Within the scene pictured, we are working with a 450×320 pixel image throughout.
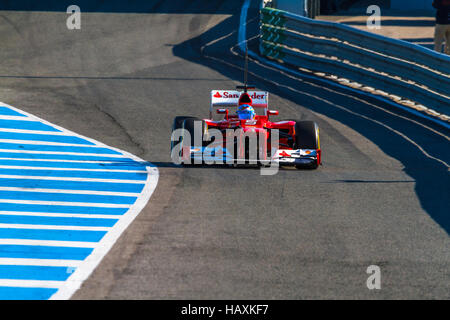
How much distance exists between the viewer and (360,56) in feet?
73.7

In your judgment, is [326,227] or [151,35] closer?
[326,227]

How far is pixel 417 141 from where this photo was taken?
1725cm

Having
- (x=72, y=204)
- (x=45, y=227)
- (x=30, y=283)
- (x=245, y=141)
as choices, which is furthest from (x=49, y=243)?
(x=245, y=141)

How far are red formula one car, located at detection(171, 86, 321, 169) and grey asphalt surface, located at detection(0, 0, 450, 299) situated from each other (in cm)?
→ 26

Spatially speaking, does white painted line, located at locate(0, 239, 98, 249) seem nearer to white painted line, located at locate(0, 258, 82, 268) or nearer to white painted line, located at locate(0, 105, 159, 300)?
white painted line, located at locate(0, 105, 159, 300)

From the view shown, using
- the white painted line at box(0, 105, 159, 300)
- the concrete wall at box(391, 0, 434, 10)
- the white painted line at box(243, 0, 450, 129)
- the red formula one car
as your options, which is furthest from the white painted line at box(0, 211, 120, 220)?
the concrete wall at box(391, 0, 434, 10)

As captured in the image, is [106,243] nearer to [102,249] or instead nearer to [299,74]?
[102,249]

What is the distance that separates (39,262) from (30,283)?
0.73 m

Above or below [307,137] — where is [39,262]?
below

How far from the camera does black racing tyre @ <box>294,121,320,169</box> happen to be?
14547mm

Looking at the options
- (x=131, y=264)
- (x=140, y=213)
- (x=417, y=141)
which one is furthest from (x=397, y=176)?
(x=131, y=264)

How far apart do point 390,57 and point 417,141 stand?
15.4ft

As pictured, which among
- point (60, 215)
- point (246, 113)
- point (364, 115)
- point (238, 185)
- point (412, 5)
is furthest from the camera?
point (412, 5)
